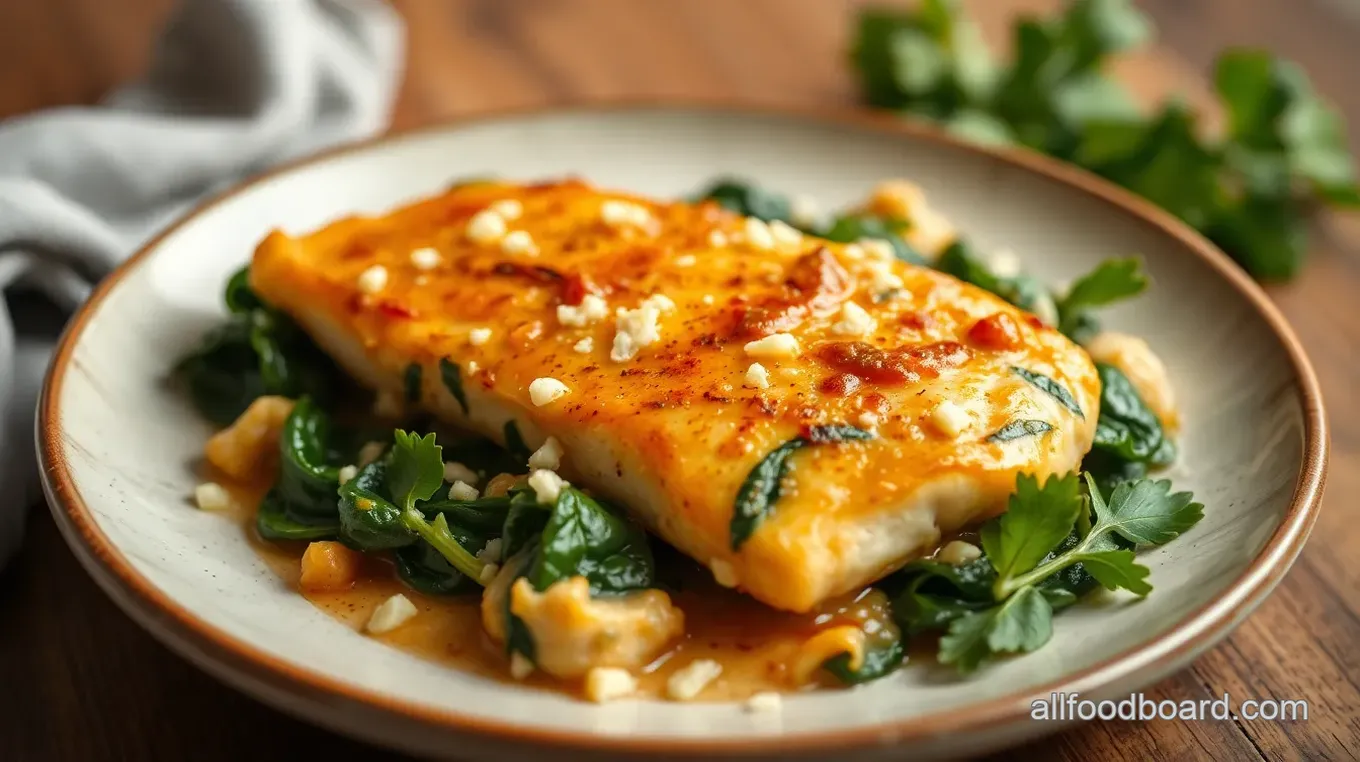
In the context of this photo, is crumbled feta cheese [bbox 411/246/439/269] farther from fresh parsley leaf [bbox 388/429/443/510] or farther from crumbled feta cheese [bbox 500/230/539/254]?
fresh parsley leaf [bbox 388/429/443/510]

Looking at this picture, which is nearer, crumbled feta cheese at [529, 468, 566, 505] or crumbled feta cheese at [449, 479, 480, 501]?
crumbled feta cheese at [529, 468, 566, 505]

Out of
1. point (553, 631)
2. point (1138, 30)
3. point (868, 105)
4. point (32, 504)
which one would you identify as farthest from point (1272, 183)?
point (32, 504)

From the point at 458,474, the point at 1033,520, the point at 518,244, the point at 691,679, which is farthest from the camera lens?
the point at 518,244

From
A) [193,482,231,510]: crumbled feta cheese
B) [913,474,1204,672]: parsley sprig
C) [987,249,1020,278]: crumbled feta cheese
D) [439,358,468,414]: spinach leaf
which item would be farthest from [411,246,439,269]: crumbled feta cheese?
[987,249,1020,278]: crumbled feta cheese

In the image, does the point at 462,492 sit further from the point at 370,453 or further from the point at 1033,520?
the point at 1033,520

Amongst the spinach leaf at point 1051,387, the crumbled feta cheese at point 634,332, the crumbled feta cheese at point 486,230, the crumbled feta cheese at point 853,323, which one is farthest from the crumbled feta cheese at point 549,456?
the spinach leaf at point 1051,387

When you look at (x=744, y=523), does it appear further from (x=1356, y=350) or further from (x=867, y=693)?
(x=1356, y=350)

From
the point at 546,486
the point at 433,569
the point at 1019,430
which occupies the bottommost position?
the point at 433,569

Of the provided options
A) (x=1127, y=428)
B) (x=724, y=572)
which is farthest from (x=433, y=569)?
(x=1127, y=428)
